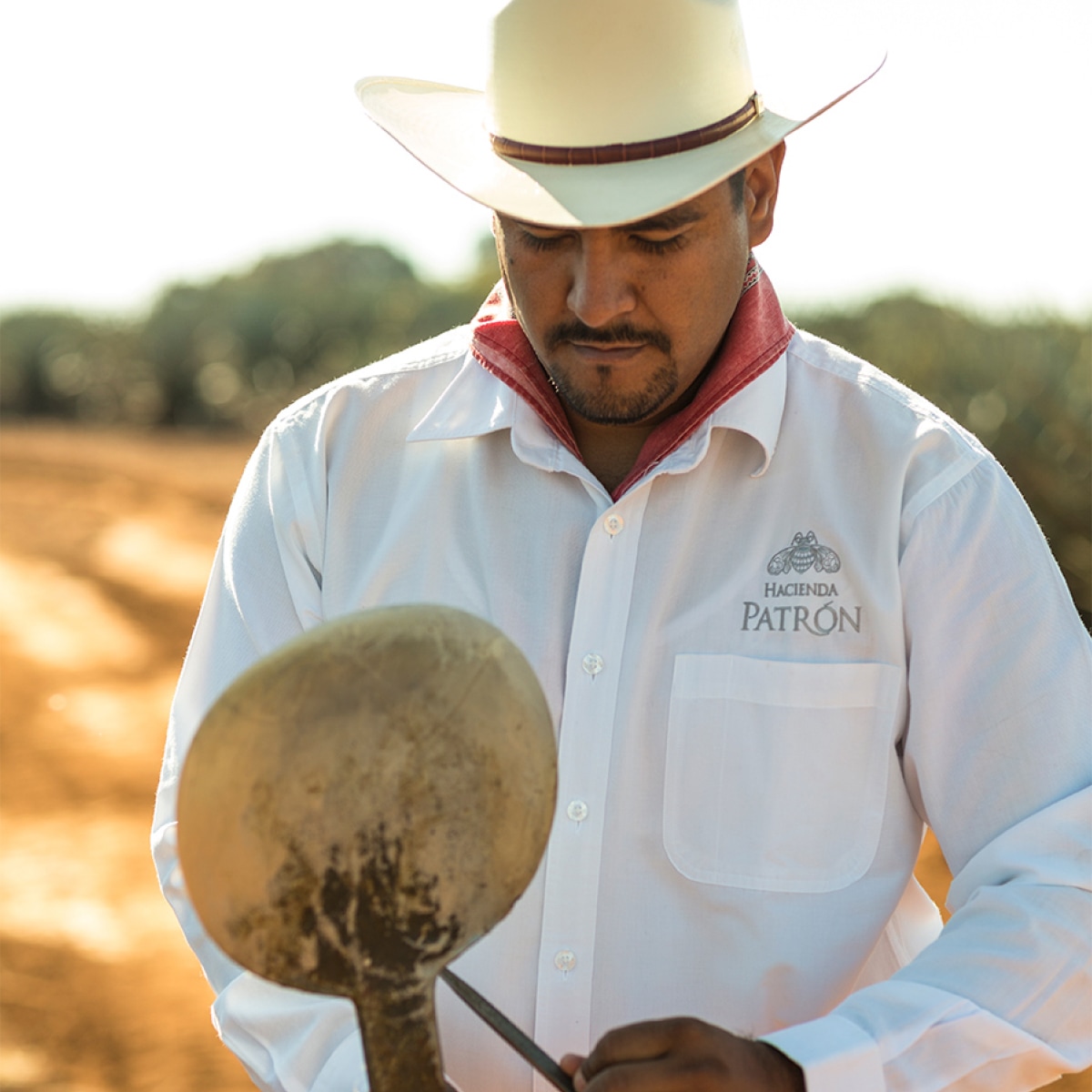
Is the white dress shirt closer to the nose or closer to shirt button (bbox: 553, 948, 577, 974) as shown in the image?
shirt button (bbox: 553, 948, 577, 974)

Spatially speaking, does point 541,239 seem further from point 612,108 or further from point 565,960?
point 565,960

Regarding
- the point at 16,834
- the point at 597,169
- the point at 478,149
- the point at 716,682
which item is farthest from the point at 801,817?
the point at 16,834

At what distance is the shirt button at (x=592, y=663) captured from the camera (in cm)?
195

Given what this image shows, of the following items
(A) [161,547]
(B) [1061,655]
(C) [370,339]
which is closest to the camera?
(B) [1061,655]

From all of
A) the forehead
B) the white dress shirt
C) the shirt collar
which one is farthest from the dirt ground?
the forehead

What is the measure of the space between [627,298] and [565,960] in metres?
0.87

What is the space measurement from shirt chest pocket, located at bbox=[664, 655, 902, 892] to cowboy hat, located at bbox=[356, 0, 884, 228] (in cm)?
64

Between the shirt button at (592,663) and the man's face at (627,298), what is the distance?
1.04 feet

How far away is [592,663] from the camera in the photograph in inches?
76.9

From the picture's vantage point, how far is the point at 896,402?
2.04 meters

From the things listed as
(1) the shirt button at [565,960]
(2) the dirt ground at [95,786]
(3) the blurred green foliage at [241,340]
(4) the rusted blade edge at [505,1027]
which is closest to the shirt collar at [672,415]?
(1) the shirt button at [565,960]

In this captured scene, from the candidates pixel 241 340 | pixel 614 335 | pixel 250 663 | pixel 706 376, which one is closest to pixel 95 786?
pixel 250 663

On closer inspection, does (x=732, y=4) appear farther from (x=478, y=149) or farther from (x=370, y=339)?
(x=370, y=339)

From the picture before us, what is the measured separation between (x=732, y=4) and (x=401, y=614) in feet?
3.97
